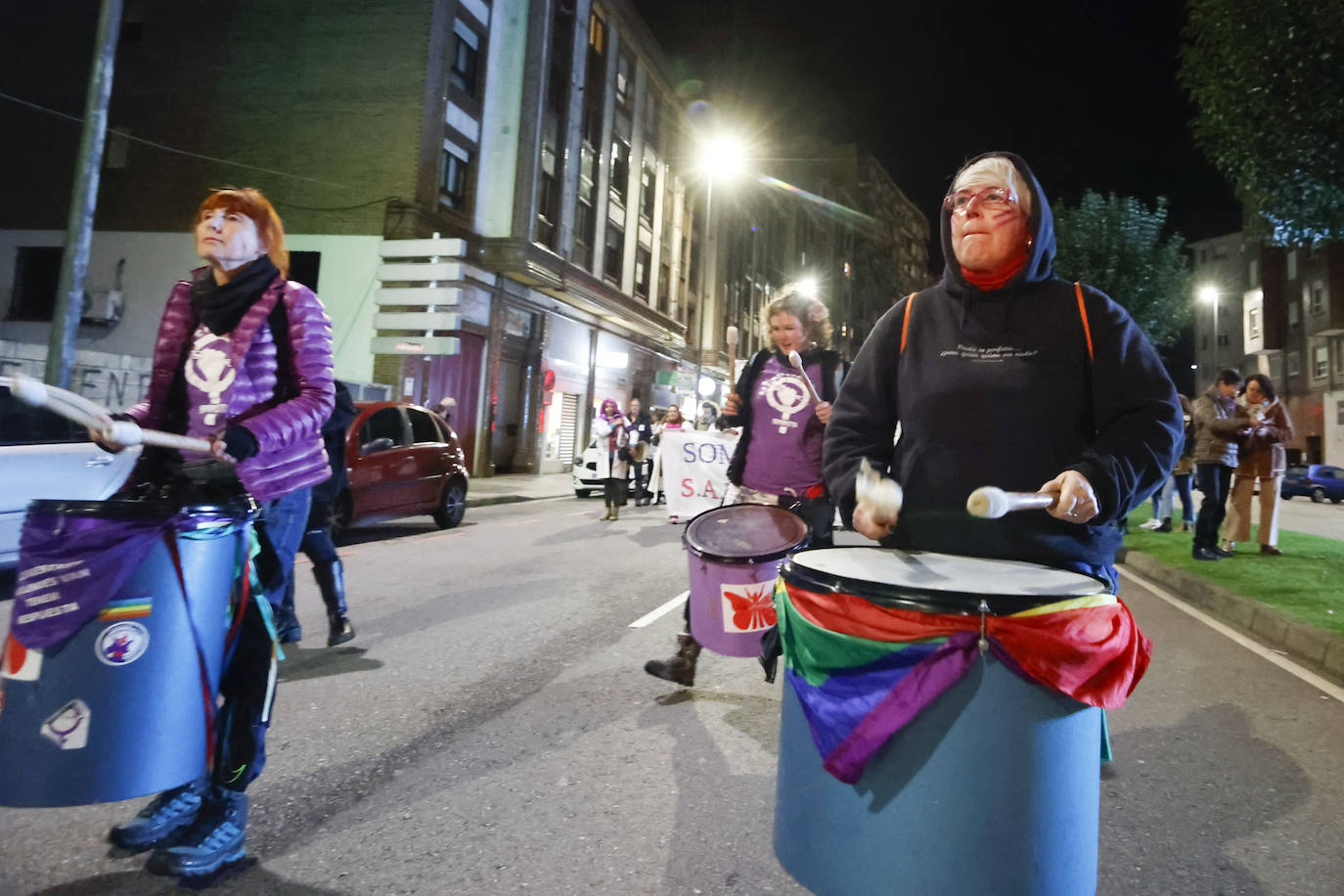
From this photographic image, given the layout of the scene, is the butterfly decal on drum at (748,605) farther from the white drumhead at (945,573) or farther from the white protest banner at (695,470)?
the white protest banner at (695,470)

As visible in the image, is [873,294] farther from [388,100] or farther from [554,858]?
[554,858]

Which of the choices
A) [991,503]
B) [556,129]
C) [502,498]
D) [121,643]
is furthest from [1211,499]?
[556,129]

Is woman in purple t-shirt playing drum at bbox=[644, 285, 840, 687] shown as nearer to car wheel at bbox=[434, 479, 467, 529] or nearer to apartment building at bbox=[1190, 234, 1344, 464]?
car wheel at bbox=[434, 479, 467, 529]

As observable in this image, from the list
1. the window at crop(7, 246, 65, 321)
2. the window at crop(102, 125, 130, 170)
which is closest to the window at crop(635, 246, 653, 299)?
the window at crop(102, 125, 130, 170)

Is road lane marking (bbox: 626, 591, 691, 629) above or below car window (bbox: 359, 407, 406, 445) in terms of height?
below

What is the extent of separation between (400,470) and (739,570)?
8.03 metres

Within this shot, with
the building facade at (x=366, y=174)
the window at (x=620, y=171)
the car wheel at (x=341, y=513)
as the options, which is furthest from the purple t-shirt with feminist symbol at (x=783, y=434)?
the window at (x=620, y=171)

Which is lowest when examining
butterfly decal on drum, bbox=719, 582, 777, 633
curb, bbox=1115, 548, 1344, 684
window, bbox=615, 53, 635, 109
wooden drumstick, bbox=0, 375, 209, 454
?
curb, bbox=1115, 548, 1344, 684

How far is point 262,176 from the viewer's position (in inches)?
865

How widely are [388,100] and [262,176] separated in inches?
152

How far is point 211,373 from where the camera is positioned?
2.72 m

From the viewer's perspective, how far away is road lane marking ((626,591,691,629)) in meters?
5.94

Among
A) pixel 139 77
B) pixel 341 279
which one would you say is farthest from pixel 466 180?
pixel 139 77

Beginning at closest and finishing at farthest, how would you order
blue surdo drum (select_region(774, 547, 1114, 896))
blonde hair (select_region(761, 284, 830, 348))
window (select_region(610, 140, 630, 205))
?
1. blue surdo drum (select_region(774, 547, 1114, 896))
2. blonde hair (select_region(761, 284, 830, 348))
3. window (select_region(610, 140, 630, 205))
